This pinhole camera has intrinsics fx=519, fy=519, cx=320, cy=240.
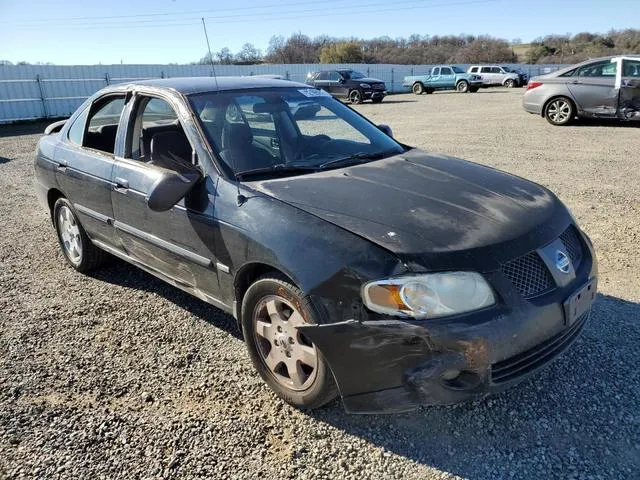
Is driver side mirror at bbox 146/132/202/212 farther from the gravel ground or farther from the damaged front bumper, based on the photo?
the damaged front bumper

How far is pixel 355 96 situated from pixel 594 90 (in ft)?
48.4

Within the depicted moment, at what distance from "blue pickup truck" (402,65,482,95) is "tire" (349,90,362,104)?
9.98 meters

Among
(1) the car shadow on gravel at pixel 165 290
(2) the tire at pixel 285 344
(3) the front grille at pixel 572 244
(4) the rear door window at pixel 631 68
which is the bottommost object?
(1) the car shadow on gravel at pixel 165 290

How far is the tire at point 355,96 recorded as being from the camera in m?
25.6

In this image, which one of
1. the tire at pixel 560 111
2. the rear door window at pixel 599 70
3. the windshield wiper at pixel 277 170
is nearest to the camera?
the windshield wiper at pixel 277 170

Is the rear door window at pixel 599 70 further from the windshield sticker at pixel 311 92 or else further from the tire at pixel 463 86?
A: the tire at pixel 463 86

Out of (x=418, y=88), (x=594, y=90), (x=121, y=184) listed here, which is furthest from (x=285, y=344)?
(x=418, y=88)

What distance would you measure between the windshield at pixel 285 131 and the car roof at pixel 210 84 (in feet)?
0.27

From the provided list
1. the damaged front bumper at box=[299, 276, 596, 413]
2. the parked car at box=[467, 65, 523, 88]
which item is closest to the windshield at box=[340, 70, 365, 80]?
the parked car at box=[467, 65, 523, 88]

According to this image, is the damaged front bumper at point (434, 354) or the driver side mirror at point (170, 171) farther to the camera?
the driver side mirror at point (170, 171)

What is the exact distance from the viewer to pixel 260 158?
3332 millimetres

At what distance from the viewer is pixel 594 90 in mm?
12305

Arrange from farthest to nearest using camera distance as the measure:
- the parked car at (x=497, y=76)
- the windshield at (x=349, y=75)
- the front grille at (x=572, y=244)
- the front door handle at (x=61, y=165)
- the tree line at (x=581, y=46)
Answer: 1. the tree line at (x=581, y=46)
2. the parked car at (x=497, y=76)
3. the windshield at (x=349, y=75)
4. the front door handle at (x=61, y=165)
5. the front grille at (x=572, y=244)

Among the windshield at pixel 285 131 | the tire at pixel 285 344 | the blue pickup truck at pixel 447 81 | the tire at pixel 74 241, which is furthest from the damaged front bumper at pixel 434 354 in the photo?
the blue pickup truck at pixel 447 81
